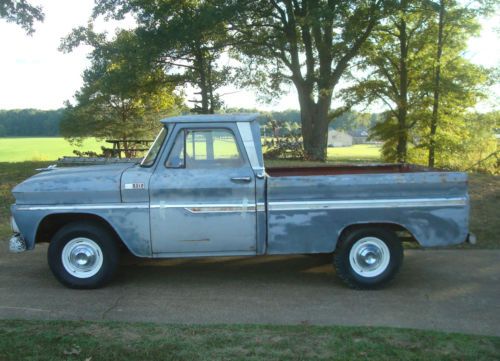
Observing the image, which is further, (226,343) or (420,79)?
(420,79)

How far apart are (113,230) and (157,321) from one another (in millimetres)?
1526

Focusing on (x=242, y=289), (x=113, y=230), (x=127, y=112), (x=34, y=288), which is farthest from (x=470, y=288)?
(x=127, y=112)

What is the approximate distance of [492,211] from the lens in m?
9.58

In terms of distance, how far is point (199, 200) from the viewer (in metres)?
5.52

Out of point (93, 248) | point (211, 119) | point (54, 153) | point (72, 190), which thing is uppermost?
point (211, 119)

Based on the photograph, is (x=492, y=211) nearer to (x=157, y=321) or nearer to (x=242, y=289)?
(x=242, y=289)

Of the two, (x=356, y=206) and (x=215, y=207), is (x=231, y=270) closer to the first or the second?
(x=215, y=207)

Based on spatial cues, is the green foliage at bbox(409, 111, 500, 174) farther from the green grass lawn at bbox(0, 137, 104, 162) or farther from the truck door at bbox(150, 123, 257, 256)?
the green grass lawn at bbox(0, 137, 104, 162)

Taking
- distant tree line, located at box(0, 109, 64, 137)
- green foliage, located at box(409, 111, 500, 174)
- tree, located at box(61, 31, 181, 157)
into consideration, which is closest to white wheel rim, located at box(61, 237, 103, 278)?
tree, located at box(61, 31, 181, 157)

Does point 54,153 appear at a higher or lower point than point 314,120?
lower

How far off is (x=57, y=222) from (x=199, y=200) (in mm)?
1817

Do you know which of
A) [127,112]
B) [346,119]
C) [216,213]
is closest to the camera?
[216,213]

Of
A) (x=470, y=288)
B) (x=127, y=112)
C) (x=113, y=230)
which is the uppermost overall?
(x=127, y=112)

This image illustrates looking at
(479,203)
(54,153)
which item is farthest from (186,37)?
(54,153)
